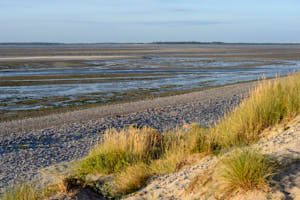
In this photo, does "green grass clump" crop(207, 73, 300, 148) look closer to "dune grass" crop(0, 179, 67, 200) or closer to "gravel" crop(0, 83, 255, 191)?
"dune grass" crop(0, 179, 67, 200)

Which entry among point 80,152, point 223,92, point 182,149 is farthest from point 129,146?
point 223,92

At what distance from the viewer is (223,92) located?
22.9 metres

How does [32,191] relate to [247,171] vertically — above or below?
below

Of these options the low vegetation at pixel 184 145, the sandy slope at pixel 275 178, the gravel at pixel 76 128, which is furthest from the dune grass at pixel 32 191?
the gravel at pixel 76 128

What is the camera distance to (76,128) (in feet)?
43.5

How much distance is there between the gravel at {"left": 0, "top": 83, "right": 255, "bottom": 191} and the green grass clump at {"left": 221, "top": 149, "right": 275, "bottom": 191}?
510 cm

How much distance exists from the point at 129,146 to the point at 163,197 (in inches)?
103

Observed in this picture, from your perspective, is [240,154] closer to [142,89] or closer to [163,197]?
[163,197]

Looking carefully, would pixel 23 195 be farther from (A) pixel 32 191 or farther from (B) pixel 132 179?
(B) pixel 132 179

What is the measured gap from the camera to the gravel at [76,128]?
9.34m

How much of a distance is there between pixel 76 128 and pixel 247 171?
9856 millimetres

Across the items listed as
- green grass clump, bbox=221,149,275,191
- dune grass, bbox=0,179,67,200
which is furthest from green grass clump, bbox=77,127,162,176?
green grass clump, bbox=221,149,275,191

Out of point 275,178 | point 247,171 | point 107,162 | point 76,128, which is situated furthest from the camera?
point 76,128

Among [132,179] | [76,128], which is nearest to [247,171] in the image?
[132,179]
